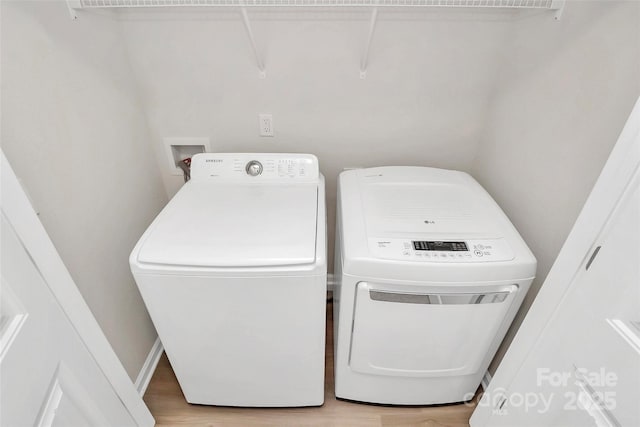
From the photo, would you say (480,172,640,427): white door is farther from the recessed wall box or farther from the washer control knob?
the recessed wall box

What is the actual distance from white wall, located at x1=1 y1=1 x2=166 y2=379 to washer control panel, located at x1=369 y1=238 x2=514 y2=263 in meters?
1.00

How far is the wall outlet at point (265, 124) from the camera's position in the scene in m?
1.57

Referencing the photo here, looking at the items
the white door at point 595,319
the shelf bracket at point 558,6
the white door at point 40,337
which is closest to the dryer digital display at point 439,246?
the white door at point 595,319

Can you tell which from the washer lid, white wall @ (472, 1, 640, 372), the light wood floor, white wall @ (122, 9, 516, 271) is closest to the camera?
white wall @ (472, 1, 640, 372)

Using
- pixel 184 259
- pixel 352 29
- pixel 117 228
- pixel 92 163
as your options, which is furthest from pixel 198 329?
pixel 352 29

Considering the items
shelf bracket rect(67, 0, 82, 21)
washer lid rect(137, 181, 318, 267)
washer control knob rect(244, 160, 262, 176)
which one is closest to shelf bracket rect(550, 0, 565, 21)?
washer lid rect(137, 181, 318, 267)

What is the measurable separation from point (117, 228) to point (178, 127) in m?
0.55

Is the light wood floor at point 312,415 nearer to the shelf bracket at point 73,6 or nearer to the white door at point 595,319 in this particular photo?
the white door at point 595,319

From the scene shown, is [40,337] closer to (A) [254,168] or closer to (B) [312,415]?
(A) [254,168]

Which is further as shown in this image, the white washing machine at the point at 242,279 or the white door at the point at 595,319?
the white washing machine at the point at 242,279

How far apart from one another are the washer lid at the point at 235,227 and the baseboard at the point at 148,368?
2.75ft

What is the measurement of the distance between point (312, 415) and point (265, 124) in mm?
1345

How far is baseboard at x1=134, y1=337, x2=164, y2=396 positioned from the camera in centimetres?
155

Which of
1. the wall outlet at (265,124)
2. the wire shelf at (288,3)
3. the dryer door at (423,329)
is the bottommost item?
the dryer door at (423,329)
